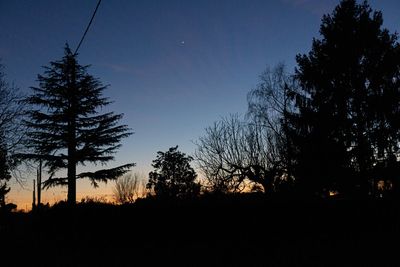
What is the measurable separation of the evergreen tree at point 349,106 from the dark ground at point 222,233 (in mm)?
6599

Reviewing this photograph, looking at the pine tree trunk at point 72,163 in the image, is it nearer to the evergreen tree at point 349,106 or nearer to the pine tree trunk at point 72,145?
the pine tree trunk at point 72,145

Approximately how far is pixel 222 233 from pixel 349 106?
11305 mm

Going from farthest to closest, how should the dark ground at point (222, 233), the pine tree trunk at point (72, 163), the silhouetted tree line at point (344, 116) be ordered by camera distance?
the pine tree trunk at point (72, 163) → the silhouetted tree line at point (344, 116) → the dark ground at point (222, 233)

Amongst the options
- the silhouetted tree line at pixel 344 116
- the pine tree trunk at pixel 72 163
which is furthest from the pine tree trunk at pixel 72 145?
the silhouetted tree line at pixel 344 116

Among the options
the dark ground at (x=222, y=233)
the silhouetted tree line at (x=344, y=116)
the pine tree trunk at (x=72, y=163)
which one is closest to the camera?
the dark ground at (x=222, y=233)

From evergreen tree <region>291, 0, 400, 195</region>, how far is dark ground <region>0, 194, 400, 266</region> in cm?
660

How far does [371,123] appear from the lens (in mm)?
17156

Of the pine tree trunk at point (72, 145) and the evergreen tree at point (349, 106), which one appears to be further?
the pine tree trunk at point (72, 145)

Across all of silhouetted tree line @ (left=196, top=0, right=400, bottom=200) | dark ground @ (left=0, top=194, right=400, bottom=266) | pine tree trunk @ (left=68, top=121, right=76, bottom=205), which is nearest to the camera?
dark ground @ (left=0, top=194, right=400, bottom=266)

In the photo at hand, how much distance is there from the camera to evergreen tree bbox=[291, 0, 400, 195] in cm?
1702

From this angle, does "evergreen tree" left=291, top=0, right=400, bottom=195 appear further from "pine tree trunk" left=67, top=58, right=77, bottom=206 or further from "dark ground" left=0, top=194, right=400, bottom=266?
"pine tree trunk" left=67, top=58, right=77, bottom=206

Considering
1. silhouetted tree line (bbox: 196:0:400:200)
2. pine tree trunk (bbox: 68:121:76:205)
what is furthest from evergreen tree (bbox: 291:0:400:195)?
pine tree trunk (bbox: 68:121:76:205)

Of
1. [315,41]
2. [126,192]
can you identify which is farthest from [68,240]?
[126,192]

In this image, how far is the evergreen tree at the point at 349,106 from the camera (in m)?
17.0
